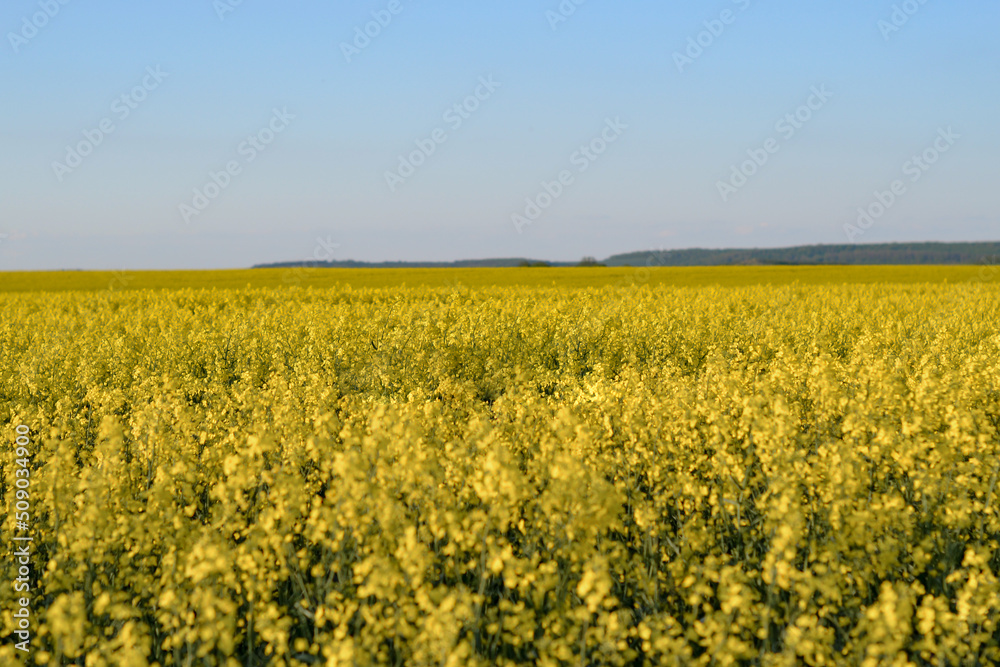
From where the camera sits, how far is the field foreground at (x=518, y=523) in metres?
3.51

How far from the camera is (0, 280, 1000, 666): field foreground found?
3.51 meters

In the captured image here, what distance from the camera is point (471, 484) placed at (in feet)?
16.5

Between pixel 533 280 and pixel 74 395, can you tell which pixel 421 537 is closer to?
pixel 74 395

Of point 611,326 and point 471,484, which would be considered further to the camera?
point 611,326

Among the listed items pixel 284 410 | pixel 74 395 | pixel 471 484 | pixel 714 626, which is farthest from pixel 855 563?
pixel 74 395

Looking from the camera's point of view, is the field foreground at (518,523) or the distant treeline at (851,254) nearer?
the field foreground at (518,523)

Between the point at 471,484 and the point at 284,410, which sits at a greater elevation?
the point at 284,410

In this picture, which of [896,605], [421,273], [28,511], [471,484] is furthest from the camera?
[421,273]

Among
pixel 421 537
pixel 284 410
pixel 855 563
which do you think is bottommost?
pixel 855 563

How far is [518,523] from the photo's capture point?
466cm

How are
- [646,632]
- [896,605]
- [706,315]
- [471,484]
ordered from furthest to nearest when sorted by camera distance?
[706,315] → [471,484] → [646,632] → [896,605]

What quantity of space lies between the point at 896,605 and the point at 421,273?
4576cm

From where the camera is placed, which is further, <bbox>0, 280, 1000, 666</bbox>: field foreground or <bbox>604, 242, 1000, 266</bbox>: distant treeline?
<bbox>604, 242, 1000, 266</bbox>: distant treeline

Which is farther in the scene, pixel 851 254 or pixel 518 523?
pixel 851 254
